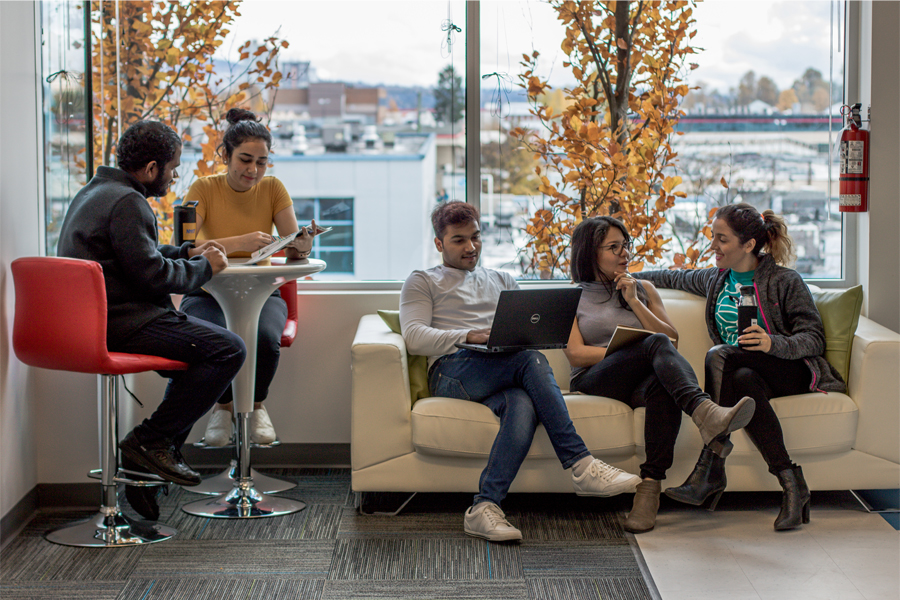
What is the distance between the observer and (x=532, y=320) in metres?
2.59

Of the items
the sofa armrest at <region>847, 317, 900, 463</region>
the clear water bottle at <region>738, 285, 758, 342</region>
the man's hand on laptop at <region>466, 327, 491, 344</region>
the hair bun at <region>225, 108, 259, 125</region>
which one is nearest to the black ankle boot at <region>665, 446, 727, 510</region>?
the clear water bottle at <region>738, 285, 758, 342</region>

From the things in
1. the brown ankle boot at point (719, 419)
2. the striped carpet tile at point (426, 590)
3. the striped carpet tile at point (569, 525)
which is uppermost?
the brown ankle boot at point (719, 419)

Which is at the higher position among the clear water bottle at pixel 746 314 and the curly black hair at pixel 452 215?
the curly black hair at pixel 452 215

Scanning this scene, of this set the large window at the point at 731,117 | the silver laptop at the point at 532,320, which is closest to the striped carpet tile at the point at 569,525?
the silver laptop at the point at 532,320

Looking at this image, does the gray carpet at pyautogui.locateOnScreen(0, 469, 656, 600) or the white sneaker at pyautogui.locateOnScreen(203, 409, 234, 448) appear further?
the white sneaker at pyautogui.locateOnScreen(203, 409, 234, 448)

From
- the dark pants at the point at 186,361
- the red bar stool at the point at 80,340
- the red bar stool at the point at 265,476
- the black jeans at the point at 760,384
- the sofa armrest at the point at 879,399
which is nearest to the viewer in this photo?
the red bar stool at the point at 80,340

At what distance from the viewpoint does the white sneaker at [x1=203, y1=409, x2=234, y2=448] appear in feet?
9.60

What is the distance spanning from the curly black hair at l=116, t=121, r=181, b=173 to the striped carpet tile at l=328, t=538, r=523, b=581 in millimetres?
1363

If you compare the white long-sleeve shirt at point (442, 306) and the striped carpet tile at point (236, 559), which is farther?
the white long-sleeve shirt at point (442, 306)

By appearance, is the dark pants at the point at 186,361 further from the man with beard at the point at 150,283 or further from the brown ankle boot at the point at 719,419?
the brown ankle boot at the point at 719,419

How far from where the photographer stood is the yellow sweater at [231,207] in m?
3.00

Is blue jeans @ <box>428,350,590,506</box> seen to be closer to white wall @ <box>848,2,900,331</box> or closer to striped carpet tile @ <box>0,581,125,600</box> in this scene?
striped carpet tile @ <box>0,581,125,600</box>

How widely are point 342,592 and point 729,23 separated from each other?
2878 millimetres

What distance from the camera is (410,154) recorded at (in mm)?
3527
